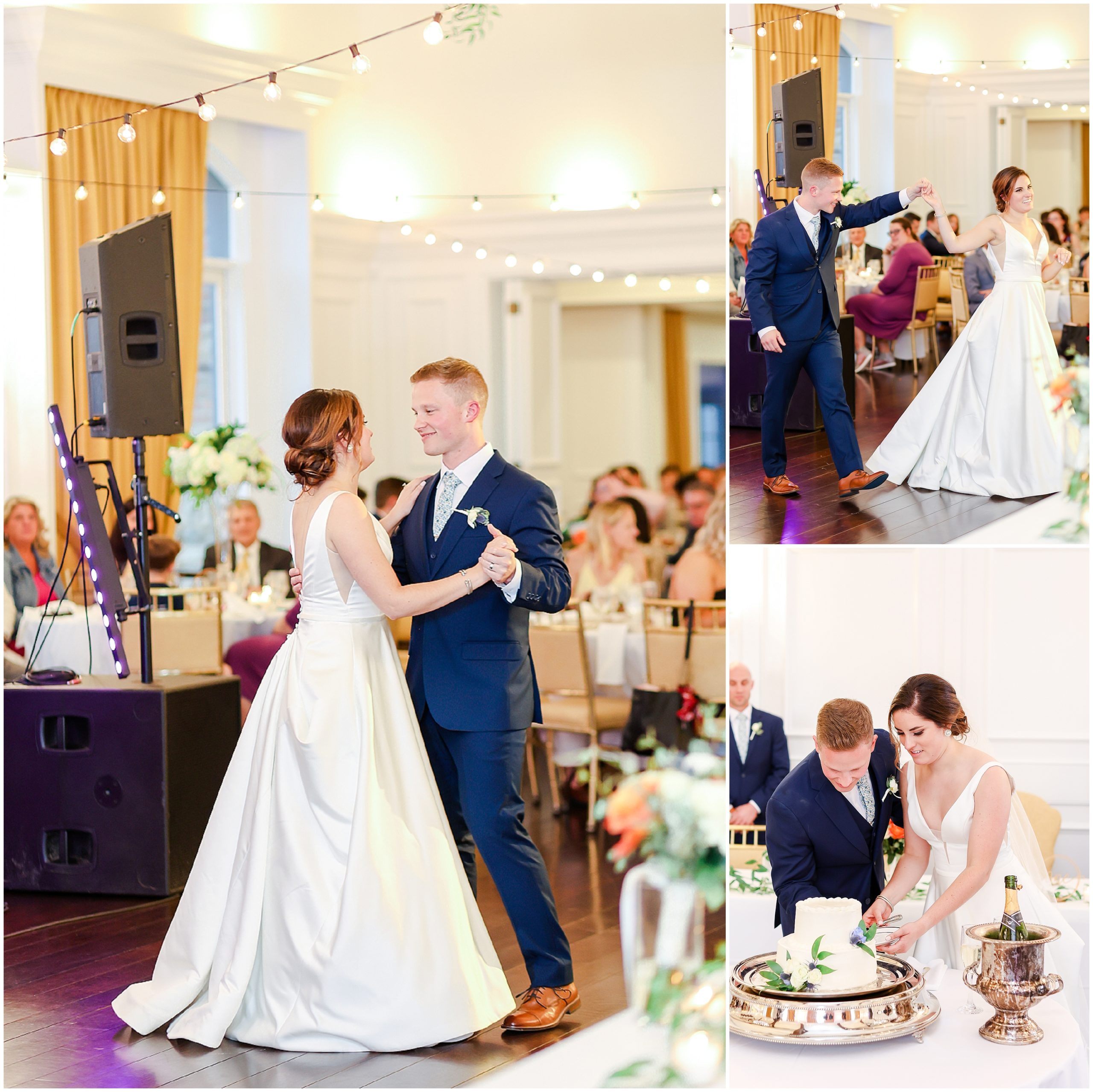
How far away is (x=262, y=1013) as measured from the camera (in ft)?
10.4

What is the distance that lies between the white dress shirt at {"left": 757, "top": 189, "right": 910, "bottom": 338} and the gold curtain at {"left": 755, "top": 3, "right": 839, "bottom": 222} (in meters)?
0.02

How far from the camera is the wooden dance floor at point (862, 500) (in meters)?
2.22

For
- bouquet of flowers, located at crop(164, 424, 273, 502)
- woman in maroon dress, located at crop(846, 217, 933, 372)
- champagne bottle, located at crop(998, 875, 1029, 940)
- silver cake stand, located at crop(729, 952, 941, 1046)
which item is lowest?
silver cake stand, located at crop(729, 952, 941, 1046)

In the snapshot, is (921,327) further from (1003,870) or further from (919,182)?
(1003,870)

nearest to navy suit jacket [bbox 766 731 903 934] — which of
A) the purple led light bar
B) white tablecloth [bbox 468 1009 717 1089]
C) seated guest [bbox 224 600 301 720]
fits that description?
white tablecloth [bbox 468 1009 717 1089]

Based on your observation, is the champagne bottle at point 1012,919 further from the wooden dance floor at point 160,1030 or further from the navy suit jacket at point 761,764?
the wooden dance floor at point 160,1030

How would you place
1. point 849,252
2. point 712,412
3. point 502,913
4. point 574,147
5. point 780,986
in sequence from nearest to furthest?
1. point 849,252
2. point 780,986
3. point 502,913
4. point 574,147
5. point 712,412

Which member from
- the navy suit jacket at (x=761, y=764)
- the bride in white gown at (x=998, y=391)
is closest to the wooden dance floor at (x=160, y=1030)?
the navy suit jacket at (x=761, y=764)

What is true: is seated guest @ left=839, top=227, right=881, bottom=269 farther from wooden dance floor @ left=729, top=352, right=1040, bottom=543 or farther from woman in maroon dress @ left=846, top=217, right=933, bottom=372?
wooden dance floor @ left=729, top=352, right=1040, bottom=543

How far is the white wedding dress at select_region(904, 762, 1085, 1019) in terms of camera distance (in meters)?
2.66

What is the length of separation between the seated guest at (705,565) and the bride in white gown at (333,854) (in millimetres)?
2844

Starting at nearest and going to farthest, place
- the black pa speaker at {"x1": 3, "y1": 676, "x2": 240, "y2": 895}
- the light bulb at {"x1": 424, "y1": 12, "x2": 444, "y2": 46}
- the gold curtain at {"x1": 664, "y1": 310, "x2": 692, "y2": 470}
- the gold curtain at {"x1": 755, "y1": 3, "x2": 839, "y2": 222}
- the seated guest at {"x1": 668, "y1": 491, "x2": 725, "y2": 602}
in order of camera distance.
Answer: the gold curtain at {"x1": 755, "y1": 3, "x2": 839, "y2": 222} < the light bulb at {"x1": 424, "y1": 12, "x2": 444, "y2": 46} < the black pa speaker at {"x1": 3, "y1": 676, "x2": 240, "y2": 895} < the seated guest at {"x1": 668, "y1": 491, "x2": 725, "y2": 602} < the gold curtain at {"x1": 664, "y1": 310, "x2": 692, "y2": 470}

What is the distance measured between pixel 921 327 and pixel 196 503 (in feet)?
17.2

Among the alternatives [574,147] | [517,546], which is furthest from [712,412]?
[517,546]
